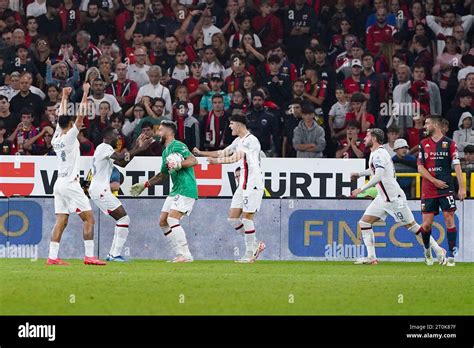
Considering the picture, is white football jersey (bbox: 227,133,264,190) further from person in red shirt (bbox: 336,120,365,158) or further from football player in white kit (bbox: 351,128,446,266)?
person in red shirt (bbox: 336,120,365,158)

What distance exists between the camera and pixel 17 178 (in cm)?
2084

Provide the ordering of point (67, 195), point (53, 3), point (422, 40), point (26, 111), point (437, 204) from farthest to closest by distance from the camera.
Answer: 1. point (53, 3)
2. point (422, 40)
3. point (26, 111)
4. point (437, 204)
5. point (67, 195)

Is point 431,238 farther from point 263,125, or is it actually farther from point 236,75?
point 236,75

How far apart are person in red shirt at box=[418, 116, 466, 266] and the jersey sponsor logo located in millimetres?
6633

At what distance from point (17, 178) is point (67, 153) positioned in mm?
3347

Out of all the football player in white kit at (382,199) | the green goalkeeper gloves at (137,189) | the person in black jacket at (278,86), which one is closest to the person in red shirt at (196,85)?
the person in black jacket at (278,86)

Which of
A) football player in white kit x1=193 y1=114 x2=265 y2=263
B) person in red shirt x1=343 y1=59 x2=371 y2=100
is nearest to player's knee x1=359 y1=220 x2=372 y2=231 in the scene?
football player in white kit x1=193 y1=114 x2=265 y2=263

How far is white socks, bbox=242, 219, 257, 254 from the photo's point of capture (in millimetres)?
18938

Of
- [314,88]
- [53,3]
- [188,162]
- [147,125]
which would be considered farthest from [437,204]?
[53,3]

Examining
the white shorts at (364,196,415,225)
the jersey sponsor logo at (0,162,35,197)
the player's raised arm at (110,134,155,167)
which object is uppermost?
the player's raised arm at (110,134,155,167)

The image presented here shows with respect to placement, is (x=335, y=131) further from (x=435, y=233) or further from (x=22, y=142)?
(x=22, y=142)

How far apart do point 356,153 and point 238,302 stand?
942 centimetres

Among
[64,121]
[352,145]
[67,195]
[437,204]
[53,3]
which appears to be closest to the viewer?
[64,121]
